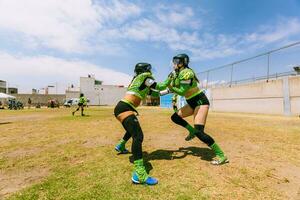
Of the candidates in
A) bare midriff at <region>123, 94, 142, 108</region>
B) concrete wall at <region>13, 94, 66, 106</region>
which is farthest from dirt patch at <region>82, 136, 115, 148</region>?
concrete wall at <region>13, 94, 66, 106</region>

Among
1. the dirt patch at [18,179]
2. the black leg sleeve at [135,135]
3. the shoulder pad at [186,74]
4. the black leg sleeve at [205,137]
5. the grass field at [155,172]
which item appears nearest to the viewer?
the grass field at [155,172]

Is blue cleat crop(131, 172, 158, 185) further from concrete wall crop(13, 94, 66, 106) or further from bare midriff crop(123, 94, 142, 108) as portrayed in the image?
concrete wall crop(13, 94, 66, 106)

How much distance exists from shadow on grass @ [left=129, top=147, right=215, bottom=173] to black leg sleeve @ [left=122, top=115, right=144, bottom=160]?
0.84 m

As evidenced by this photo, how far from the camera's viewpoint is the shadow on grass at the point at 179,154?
16.4ft

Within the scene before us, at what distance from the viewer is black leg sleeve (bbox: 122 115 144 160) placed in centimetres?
383

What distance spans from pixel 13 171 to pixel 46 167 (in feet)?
1.87

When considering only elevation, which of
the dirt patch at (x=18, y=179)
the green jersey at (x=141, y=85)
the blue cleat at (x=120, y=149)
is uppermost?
the green jersey at (x=141, y=85)

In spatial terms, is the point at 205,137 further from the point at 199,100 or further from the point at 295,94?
the point at 295,94

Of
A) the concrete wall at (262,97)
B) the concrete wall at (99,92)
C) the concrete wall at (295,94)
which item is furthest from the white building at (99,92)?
the concrete wall at (295,94)

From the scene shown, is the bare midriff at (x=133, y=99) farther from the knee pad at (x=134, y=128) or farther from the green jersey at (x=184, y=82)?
the green jersey at (x=184, y=82)

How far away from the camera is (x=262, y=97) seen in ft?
69.5

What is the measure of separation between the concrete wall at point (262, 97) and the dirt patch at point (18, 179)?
1932 centimetres

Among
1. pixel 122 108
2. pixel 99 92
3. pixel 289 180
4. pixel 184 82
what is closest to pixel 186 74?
pixel 184 82

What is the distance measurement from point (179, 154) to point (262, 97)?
61.5 feet
